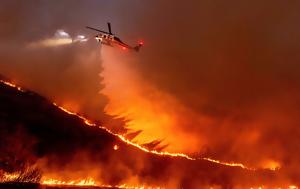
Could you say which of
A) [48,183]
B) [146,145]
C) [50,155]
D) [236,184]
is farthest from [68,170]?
[236,184]

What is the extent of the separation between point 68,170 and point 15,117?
14304 mm

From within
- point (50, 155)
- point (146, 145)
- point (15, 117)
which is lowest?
point (50, 155)

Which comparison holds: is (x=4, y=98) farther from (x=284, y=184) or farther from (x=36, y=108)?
(x=284, y=184)

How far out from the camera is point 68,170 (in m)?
66.8

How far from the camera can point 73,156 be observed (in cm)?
7488

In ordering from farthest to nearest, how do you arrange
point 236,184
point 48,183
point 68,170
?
point 236,184 → point 68,170 → point 48,183

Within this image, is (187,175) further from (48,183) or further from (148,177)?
(48,183)

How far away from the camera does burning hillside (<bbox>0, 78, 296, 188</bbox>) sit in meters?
62.7

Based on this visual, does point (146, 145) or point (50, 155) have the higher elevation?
point (146, 145)

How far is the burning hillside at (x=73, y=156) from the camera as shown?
62719 millimetres

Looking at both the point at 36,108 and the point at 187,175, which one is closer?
the point at 36,108

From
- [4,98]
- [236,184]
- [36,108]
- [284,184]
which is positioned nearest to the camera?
[4,98]

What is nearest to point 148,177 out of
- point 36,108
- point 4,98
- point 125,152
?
point 125,152

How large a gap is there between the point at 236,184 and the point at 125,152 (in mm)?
41980
